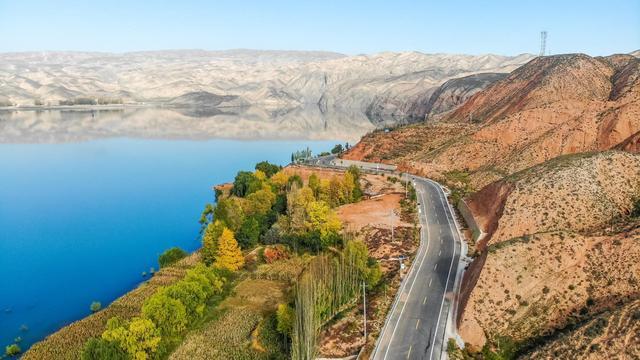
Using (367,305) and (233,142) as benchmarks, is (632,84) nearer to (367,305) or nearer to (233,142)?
(367,305)

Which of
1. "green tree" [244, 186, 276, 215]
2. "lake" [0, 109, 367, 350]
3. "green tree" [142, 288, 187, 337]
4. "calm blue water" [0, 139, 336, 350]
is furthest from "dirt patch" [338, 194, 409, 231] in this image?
"green tree" [142, 288, 187, 337]

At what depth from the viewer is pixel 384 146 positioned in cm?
11312

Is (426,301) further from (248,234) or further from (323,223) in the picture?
(248,234)

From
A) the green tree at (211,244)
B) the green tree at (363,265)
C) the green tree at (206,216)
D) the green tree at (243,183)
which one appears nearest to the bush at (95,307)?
the green tree at (211,244)

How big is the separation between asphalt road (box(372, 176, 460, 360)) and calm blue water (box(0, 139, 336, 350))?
1240 inches

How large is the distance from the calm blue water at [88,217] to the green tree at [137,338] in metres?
13.0

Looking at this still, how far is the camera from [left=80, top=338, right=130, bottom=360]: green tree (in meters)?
36.4

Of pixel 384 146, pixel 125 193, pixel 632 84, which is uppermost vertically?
pixel 632 84

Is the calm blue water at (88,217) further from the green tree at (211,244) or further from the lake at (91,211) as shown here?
the green tree at (211,244)

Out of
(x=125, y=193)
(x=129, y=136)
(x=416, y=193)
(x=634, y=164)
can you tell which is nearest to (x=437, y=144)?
(x=416, y=193)

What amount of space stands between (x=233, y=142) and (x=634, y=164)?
141 metres

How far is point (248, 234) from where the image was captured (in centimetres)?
6381

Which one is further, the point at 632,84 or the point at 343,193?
the point at 632,84

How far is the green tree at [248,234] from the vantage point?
6378cm
